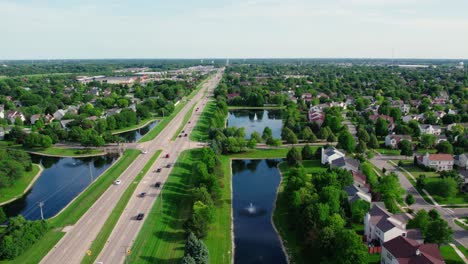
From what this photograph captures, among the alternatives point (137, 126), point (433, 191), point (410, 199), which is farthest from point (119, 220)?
point (137, 126)

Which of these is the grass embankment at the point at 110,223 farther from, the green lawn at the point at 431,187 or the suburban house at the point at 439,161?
the suburban house at the point at 439,161

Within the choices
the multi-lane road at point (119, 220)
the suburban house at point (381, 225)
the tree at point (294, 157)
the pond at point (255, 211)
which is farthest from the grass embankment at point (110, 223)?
the suburban house at point (381, 225)

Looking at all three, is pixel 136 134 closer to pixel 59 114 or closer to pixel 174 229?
pixel 59 114

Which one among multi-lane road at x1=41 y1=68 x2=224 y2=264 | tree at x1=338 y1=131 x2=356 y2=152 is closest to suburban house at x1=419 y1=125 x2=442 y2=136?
tree at x1=338 y1=131 x2=356 y2=152

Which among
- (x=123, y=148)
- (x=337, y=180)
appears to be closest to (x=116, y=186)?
(x=123, y=148)

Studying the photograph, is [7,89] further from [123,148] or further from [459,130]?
[459,130]
